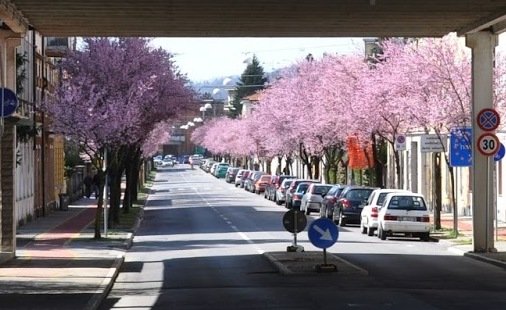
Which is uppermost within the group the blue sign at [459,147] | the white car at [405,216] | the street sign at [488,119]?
the street sign at [488,119]

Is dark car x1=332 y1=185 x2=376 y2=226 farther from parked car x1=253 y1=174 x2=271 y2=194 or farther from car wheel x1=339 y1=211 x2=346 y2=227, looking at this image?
parked car x1=253 y1=174 x2=271 y2=194

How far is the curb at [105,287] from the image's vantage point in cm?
1566

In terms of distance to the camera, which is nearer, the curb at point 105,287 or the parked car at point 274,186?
the curb at point 105,287

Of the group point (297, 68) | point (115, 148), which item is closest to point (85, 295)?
point (115, 148)

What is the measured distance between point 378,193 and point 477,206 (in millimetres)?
8261

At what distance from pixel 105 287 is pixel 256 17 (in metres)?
8.23

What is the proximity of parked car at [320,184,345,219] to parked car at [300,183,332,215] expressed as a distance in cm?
277

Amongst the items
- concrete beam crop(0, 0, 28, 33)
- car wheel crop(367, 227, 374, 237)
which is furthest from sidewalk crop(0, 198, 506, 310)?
concrete beam crop(0, 0, 28, 33)

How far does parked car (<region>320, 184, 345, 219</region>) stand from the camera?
41.7 m

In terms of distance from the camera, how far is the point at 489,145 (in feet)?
83.1

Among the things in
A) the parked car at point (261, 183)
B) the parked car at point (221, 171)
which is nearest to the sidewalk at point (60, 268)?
the parked car at point (261, 183)

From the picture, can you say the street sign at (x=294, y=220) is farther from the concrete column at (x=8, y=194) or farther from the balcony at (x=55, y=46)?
the balcony at (x=55, y=46)

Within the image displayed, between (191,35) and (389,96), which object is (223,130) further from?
(191,35)

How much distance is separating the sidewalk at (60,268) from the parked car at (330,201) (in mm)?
10388
